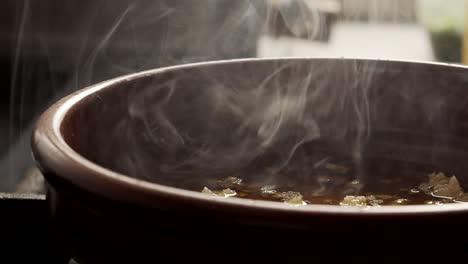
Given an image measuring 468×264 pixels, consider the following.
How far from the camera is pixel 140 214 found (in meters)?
0.55

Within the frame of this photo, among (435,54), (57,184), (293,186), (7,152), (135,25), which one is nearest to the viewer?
(57,184)

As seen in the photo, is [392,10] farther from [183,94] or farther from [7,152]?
[183,94]

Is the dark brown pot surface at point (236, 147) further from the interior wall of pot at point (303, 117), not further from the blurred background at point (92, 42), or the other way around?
the blurred background at point (92, 42)

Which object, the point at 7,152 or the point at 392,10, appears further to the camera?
the point at 392,10

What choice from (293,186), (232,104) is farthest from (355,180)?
(232,104)

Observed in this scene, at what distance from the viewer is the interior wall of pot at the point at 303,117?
1120mm

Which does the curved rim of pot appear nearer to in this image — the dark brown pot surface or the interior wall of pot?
the dark brown pot surface

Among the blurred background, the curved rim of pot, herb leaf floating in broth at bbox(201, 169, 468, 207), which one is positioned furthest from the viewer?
the blurred background

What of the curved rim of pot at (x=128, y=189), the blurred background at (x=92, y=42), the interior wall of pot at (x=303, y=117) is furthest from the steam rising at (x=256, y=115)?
the blurred background at (x=92, y=42)

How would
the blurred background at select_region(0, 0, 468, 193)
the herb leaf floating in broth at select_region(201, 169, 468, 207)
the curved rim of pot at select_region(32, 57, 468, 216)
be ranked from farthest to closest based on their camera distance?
the blurred background at select_region(0, 0, 468, 193)
the herb leaf floating in broth at select_region(201, 169, 468, 207)
the curved rim of pot at select_region(32, 57, 468, 216)

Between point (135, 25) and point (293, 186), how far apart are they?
4.30 feet

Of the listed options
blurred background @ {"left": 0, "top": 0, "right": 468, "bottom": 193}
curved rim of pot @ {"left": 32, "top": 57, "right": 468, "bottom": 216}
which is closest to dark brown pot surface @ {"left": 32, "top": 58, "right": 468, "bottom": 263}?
curved rim of pot @ {"left": 32, "top": 57, "right": 468, "bottom": 216}

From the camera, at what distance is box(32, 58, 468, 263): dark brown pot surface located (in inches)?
20.4

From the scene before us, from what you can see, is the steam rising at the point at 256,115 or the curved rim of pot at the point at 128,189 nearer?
the curved rim of pot at the point at 128,189
